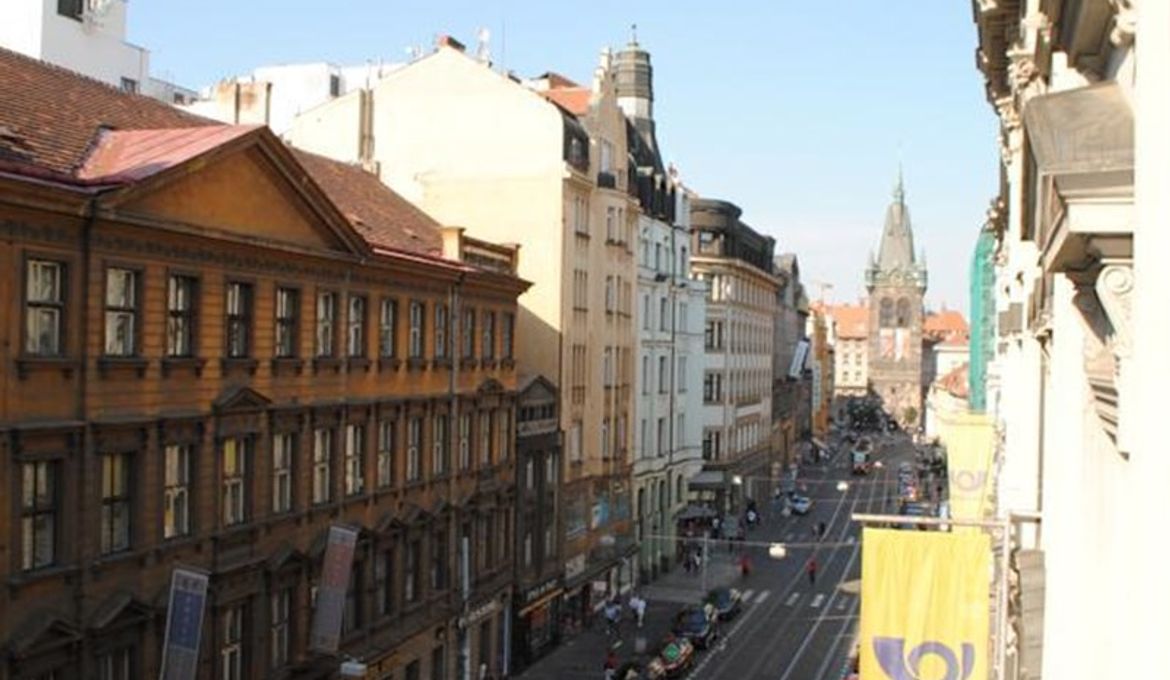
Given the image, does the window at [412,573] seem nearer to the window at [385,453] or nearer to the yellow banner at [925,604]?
the window at [385,453]

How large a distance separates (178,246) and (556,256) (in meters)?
25.6

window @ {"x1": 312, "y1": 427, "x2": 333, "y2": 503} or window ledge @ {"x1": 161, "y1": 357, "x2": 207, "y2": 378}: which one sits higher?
window ledge @ {"x1": 161, "y1": 357, "x2": 207, "y2": 378}

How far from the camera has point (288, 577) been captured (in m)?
31.0

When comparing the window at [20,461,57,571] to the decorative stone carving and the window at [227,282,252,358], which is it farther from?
the decorative stone carving

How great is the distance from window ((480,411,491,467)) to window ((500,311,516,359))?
2368mm

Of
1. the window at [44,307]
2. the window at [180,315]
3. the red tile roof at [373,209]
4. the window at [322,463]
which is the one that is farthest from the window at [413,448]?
the window at [44,307]

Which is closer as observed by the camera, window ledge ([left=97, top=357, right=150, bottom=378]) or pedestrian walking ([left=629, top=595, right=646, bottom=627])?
window ledge ([left=97, top=357, right=150, bottom=378])

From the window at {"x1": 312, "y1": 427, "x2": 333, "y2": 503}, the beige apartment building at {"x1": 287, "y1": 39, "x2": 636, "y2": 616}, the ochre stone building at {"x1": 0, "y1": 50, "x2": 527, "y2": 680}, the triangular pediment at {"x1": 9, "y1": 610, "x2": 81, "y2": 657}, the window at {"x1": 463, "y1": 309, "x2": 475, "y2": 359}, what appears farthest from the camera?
the beige apartment building at {"x1": 287, "y1": 39, "x2": 636, "y2": 616}

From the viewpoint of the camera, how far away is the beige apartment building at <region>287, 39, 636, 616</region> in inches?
1993

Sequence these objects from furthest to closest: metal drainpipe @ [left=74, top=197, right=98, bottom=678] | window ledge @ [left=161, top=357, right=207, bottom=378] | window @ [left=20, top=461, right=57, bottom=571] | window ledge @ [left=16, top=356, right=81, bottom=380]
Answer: window ledge @ [left=161, top=357, right=207, bottom=378], metal drainpipe @ [left=74, top=197, right=98, bottom=678], window @ [left=20, top=461, right=57, bottom=571], window ledge @ [left=16, top=356, right=81, bottom=380]

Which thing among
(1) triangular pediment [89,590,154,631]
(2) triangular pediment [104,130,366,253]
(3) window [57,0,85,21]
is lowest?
(1) triangular pediment [89,590,154,631]

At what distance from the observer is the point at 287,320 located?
31016 millimetres

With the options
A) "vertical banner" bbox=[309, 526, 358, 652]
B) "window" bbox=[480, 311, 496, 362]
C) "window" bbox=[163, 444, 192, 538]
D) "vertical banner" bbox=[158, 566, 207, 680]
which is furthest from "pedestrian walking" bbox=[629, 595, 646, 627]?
"vertical banner" bbox=[158, 566, 207, 680]

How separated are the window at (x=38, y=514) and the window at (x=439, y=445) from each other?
1666 centimetres
